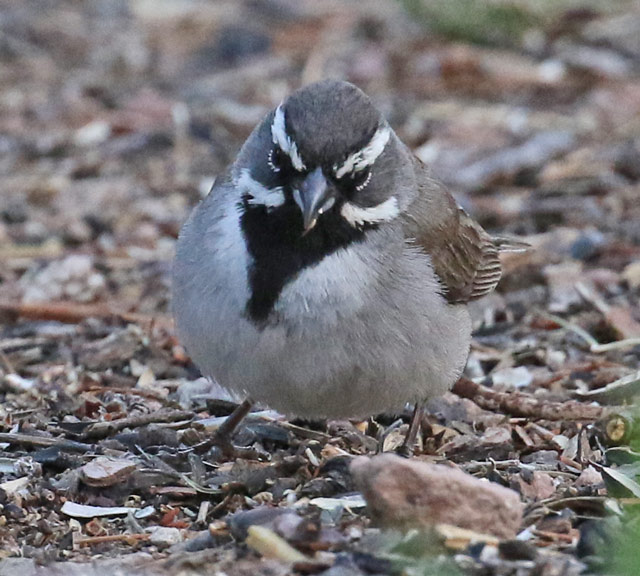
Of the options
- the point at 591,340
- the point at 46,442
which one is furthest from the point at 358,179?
the point at 591,340

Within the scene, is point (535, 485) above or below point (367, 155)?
below

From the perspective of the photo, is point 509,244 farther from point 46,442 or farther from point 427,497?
point 427,497

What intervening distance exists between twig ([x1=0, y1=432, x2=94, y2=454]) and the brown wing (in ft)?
6.24

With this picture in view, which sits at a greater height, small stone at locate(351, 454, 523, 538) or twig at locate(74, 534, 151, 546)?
small stone at locate(351, 454, 523, 538)

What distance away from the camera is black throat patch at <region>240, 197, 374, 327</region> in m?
5.89

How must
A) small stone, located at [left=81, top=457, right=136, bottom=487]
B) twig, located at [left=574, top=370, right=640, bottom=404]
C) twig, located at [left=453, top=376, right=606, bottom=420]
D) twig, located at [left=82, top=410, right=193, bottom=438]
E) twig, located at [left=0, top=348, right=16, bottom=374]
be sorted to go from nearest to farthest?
small stone, located at [left=81, top=457, right=136, bottom=487] → twig, located at [left=82, top=410, right=193, bottom=438] → twig, located at [left=453, top=376, right=606, bottom=420] → twig, located at [left=574, top=370, right=640, bottom=404] → twig, located at [left=0, top=348, right=16, bottom=374]

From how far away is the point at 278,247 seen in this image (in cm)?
594

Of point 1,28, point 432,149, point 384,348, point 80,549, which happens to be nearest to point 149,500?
point 80,549

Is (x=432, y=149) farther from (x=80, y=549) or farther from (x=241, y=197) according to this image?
(x=80, y=549)

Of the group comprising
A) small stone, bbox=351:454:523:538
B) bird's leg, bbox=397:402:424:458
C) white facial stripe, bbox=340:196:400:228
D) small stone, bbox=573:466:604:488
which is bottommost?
bird's leg, bbox=397:402:424:458

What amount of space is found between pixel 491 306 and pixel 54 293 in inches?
120

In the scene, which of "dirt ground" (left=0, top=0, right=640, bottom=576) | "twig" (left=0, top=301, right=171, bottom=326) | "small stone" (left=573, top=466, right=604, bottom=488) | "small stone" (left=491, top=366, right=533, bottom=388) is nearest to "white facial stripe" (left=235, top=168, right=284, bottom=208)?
"dirt ground" (left=0, top=0, right=640, bottom=576)

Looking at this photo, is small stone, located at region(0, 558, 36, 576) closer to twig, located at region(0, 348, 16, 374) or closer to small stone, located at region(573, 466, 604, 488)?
small stone, located at region(573, 466, 604, 488)

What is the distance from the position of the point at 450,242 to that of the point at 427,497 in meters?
2.40
